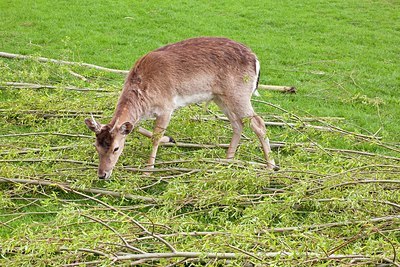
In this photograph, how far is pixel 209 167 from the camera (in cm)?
646

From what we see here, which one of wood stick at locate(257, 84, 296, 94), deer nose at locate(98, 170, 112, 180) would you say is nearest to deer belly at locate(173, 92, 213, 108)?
deer nose at locate(98, 170, 112, 180)

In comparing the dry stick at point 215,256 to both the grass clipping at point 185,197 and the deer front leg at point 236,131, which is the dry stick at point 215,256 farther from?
the deer front leg at point 236,131

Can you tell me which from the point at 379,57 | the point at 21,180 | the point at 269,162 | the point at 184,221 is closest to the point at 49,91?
the point at 21,180

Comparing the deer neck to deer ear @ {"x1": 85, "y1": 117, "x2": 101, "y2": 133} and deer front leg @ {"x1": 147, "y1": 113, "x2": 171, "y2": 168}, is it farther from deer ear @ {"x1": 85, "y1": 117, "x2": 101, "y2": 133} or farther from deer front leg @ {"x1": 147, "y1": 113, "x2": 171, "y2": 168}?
deer ear @ {"x1": 85, "y1": 117, "x2": 101, "y2": 133}

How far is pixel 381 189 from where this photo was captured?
5457 mm

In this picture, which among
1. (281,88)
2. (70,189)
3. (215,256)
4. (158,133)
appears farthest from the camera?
(281,88)

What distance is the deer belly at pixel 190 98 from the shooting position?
7344 mm

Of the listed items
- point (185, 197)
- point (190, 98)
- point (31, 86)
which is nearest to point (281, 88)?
point (190, 98)

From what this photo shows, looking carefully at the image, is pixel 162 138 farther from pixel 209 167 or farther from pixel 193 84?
pixel 209 167

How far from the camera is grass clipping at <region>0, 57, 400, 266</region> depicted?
445 cm

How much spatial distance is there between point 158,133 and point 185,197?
4.16 ft

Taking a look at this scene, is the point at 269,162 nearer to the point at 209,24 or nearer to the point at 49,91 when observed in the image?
the point at 49,91

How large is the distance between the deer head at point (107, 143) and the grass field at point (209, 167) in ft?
0.41

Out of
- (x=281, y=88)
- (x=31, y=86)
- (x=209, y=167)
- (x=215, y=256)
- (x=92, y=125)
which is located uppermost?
(x=215, y=256)
